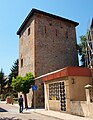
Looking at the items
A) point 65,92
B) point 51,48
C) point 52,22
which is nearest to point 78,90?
point 65,92

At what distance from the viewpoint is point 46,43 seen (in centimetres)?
2756

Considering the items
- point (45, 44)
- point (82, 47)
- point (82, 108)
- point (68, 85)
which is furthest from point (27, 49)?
point (82, 108)

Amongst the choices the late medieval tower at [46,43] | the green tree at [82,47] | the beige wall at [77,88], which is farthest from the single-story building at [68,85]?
the green tree at [82,47]

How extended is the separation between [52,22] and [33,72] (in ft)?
28.6

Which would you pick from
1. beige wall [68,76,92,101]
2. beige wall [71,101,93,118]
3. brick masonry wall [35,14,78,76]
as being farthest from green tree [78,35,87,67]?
beige wall [71,101,93,118]

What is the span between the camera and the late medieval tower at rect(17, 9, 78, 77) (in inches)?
1036

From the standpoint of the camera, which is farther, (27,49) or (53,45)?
(27,49)

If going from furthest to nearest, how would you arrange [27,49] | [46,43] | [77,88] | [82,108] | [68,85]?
1. [27,49]
2. [46,43]
3. [77,88]
4. [68,85]
5. [82,108]

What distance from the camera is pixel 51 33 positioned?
1126 inches

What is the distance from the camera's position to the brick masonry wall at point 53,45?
26.3 meters

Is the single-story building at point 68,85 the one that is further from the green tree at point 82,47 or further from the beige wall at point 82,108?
the green tree at point 82,47

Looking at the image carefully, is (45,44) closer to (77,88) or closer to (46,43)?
(46,43)

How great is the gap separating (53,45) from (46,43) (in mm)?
1261

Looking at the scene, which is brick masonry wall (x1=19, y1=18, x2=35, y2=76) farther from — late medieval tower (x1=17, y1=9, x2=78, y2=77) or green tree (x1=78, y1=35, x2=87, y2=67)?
green tree (x1=78, y1=35, x2=87, y2=67)
